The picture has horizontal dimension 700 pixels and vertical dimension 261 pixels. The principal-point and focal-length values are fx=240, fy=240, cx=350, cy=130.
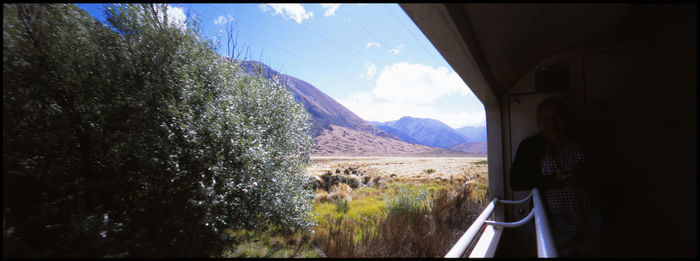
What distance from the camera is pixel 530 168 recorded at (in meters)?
2.32

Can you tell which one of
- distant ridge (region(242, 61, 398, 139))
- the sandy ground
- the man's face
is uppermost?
distant ridge (region(242, 61, 398, 139))

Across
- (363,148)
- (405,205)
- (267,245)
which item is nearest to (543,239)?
(267,245)

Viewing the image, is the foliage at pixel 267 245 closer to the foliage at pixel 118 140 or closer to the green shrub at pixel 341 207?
the foliage at pixel 118 140

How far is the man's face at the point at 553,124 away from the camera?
88.8 inches

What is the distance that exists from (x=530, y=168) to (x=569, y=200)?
1.23 ft

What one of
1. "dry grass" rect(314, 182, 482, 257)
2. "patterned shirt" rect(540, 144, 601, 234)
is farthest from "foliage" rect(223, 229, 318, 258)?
"patterned shirt" rect(540, 144, 601, 234)

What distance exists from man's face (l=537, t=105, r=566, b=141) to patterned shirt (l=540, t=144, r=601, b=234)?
0.15m

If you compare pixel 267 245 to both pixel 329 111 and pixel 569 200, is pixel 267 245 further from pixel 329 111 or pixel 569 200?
pixel 329 111

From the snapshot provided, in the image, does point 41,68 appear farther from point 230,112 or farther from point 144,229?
point 144,229

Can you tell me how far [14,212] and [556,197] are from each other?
676cm

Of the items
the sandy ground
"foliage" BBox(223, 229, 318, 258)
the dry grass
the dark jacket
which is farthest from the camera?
the sandy ground

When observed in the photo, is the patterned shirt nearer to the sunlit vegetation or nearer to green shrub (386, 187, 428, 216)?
the sunlit vegetation

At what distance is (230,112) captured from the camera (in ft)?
15.6

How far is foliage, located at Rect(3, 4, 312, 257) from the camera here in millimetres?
3604
